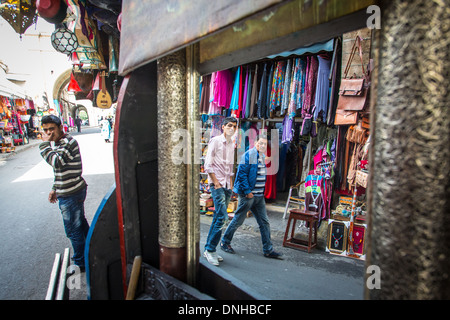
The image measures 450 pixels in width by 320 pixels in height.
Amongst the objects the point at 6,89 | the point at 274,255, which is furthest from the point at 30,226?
the point at 6,89

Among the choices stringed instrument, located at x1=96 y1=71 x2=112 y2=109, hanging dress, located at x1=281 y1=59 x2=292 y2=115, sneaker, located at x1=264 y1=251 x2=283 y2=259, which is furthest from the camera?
stringed instrument, located at x1=96 y1=71 x2=112 y2=109

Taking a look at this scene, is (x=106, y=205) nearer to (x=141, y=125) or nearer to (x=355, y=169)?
(x=141, y=125)

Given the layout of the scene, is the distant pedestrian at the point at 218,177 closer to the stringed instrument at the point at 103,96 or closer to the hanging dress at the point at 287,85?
the hanging dress at the point at 287,85

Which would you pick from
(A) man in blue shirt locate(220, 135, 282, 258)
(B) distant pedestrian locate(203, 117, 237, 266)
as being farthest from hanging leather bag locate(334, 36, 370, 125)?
(B) distant pedestrian locate(203, 117, 237, 266)

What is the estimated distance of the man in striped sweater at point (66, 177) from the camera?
3.02m

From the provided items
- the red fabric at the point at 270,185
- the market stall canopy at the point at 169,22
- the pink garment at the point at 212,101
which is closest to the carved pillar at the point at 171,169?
the market stall canopy at the point at 169,22

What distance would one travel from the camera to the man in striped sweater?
119 inches

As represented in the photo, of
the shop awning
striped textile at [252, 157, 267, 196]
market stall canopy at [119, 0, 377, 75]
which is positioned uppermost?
the shop awning

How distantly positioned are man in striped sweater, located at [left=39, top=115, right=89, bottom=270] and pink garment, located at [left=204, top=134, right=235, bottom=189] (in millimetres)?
1651

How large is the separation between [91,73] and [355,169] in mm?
5754

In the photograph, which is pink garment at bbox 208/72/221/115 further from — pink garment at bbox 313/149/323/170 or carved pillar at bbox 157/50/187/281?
carved pillar at bbox 157/50/187/281

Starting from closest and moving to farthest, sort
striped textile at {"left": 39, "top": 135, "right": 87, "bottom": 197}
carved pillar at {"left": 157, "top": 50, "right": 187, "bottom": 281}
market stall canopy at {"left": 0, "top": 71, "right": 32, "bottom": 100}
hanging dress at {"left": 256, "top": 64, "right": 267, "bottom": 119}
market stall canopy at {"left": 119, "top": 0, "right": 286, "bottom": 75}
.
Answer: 1. market stall canopy at {"left": 119, "top": 0, "right": 286, "bottom": 75}
2. carved pillar at {"left": 157, "top": 50, "right": 187, "bottom": 281}
3. striped textile at {"left": 39, "top": 135, "right": 87, "bottom": 197}
4. hanging dress at {"left": 256, "top": 64, "right": 267, "bottom": 119}
5. market stall canopy at {"left": 0, "top": 71, "right": 32, "bottom": 100}

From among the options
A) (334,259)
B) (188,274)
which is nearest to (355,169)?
(334,259)
